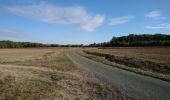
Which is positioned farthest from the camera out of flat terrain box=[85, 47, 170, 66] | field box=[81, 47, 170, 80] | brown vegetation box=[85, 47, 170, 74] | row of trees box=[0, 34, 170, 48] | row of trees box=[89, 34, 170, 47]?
row of trees box=[0, 34, 170, 48]

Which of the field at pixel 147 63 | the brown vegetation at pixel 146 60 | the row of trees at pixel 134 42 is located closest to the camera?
the field at pixel 147 63

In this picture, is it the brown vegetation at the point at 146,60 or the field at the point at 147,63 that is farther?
the brown vegetation at the point at 146,60

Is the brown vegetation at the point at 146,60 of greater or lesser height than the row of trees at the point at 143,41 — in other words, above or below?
below

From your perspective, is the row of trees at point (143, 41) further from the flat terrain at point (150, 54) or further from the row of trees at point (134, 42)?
the flat terrain at point (150, 54)

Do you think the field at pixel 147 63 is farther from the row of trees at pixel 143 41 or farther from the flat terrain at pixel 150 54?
the row of trees at pixel 143 41

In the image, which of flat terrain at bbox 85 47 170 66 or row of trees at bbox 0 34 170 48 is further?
row of trees at bbox 0 34 170 48

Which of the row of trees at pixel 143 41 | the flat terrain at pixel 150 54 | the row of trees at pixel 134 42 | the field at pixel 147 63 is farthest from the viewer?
the row of trees at pixel 134 42

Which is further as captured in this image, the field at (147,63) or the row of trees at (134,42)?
the row of trees at (134,42)

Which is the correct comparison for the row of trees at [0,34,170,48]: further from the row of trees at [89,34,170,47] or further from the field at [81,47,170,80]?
the field at [81,47,170,80]

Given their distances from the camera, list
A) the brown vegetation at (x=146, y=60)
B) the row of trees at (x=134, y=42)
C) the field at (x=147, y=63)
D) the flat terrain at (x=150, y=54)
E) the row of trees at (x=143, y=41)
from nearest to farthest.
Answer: the field at (x=147, y=63)
the brown vegetation at (x=146, y=60)
the flat terrain at (x=150, y=54)
the row of trees at (x=143, y=41)
the row of trees at (x=134, y=42)

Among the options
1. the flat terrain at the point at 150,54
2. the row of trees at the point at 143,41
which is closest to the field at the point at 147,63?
the flat terrain at the point at 150,54

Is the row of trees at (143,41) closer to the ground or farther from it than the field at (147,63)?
farther from it

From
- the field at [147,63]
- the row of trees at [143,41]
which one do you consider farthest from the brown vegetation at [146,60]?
the row of trees at [143,41]

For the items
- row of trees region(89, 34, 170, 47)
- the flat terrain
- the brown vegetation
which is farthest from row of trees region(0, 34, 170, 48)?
the brown vegetation
